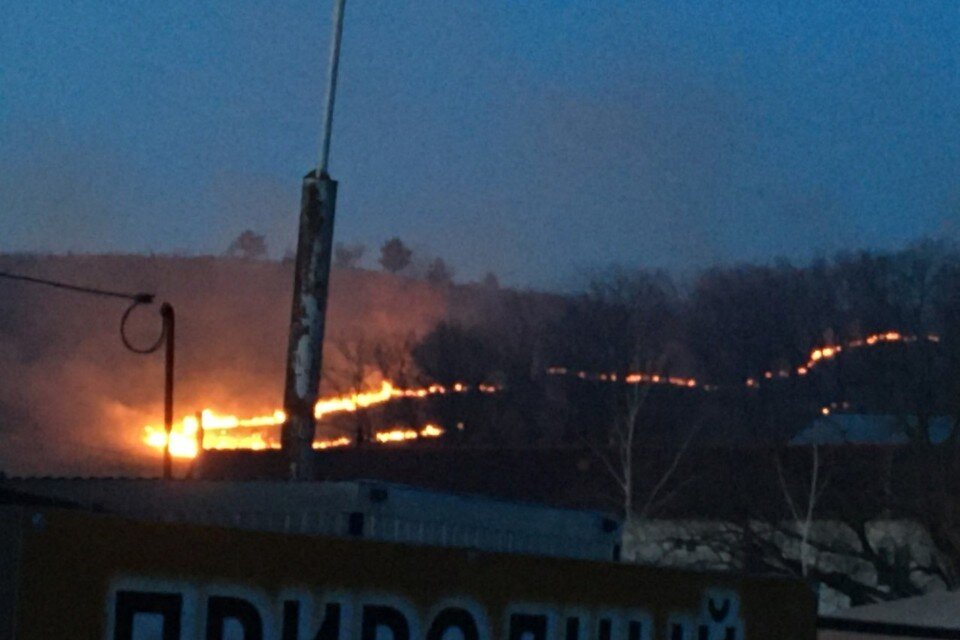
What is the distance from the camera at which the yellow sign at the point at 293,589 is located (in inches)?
144

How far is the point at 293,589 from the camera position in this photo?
411cm

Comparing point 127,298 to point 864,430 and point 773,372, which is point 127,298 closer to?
point 864,430

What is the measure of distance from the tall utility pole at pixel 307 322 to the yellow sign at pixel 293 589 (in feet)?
12.2

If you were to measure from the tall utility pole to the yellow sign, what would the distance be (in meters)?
3.71

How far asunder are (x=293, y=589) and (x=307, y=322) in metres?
4.82

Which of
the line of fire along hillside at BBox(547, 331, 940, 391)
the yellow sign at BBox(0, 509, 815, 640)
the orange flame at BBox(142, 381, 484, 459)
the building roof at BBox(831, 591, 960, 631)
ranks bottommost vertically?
the building roof at BBox(831, 591, 960, 631)

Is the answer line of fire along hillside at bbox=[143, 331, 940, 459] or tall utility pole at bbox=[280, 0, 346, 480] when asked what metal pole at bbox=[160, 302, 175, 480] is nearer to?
tall utility pole at bbox=[280, 0, 346, 480]

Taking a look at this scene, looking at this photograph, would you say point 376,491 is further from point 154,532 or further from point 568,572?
point 154,532

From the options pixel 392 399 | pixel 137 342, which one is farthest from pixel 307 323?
pixel 137 342

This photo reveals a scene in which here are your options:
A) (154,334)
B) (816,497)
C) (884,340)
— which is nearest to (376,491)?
(816,497)

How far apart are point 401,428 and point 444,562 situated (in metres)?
47.7

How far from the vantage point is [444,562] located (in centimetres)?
456

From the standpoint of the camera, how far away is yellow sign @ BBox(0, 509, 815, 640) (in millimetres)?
3670

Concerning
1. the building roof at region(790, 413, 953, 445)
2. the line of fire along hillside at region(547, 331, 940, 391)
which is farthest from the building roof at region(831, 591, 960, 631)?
the line of fire along hillside at region(547, 331, 940, 391)
